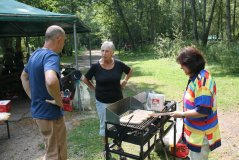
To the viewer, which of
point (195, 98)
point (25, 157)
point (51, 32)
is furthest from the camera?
point (25, 157)

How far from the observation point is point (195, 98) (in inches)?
113

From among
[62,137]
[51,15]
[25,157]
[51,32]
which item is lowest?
[25,157]

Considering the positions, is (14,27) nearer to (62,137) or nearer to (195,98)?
(62,137)

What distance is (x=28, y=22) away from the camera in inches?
377

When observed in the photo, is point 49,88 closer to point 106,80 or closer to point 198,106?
point 106,80

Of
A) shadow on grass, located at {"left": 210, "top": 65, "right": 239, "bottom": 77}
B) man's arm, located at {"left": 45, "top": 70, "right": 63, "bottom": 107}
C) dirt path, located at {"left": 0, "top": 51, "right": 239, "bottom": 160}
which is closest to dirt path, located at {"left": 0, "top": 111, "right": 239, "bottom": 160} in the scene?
dirt path, located at {"left": 0, "top": 51, "right": 239, "bottom": 160}

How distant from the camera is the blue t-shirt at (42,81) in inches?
127

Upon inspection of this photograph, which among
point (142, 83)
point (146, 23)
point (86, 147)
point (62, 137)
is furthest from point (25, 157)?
point (146, 23)

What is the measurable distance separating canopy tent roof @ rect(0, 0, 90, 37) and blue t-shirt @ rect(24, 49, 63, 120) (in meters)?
3.69

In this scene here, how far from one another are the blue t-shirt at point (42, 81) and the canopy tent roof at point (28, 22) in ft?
12.1

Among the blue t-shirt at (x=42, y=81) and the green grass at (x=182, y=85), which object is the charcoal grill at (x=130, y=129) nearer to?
the blue t-shirt at (x=42, y=81)

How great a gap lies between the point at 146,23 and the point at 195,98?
34.5 meters

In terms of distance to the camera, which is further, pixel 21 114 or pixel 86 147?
pixel 21 114

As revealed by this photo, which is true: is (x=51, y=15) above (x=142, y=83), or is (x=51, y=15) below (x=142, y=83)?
above
